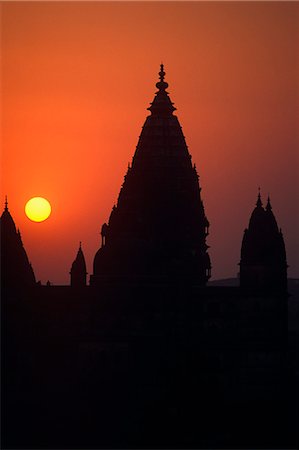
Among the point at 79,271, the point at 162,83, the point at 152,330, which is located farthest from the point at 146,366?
the point at 162,83

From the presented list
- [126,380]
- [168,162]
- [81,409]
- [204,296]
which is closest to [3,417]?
[81,409]

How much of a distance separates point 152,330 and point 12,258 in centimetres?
816

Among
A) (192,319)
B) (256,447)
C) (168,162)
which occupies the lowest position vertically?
(256,447)

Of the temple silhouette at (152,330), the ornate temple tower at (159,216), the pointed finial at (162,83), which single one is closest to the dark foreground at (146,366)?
the temple silhouette at (152,330)

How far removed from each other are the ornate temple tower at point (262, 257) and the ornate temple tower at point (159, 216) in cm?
330

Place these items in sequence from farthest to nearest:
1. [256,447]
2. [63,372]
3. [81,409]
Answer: [63,372]
[81,409]
[256,447]

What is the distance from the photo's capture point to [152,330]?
98.4 metres

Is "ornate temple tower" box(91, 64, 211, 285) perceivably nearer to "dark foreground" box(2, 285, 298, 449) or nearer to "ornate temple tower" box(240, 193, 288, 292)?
"dark foreground" box(2, 285, 298, 449)

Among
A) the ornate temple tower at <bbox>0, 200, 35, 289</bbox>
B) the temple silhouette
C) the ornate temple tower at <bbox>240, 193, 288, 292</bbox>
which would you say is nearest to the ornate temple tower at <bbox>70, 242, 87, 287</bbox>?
the temple silhouette

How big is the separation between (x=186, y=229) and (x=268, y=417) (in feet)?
61.4

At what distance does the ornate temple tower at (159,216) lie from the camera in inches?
3991

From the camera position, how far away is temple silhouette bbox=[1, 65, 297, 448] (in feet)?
289

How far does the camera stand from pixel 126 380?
94.9 meters

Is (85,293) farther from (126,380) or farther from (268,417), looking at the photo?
(268,417)
